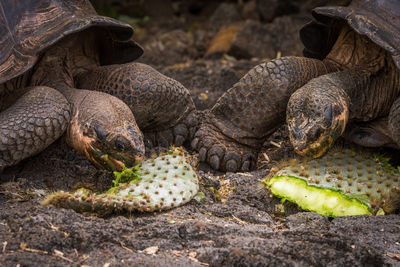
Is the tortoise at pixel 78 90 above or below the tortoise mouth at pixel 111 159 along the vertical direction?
above

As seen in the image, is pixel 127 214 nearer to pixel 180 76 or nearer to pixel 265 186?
pixel 265 186

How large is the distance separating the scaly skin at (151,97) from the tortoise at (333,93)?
0.19 metres

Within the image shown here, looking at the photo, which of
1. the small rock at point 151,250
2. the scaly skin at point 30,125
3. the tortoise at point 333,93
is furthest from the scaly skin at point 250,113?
the small rock at point 151,250

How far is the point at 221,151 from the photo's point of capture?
357 cm

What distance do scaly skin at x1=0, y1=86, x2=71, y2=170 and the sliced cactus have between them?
1.41ft

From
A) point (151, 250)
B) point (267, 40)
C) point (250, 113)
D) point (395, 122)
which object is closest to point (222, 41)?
point (267, 40)

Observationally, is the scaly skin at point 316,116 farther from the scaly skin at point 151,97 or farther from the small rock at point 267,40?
the small rock at point 267,40

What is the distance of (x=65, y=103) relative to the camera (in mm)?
3148

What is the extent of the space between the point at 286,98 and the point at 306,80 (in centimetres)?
20

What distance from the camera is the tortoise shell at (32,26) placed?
3236 millimetres

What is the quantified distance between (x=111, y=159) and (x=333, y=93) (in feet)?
4.48

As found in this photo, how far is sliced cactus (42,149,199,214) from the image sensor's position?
8.45ft

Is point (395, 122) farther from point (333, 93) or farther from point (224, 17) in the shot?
point (224, 17)

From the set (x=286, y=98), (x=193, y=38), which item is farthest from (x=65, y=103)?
(x=193, y=38)
